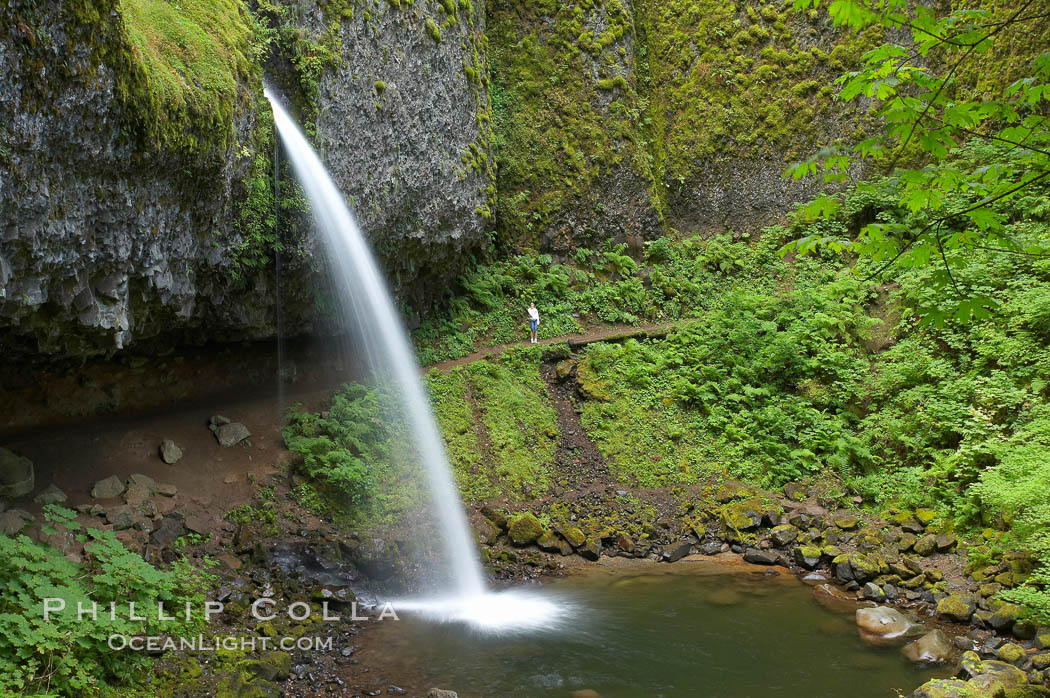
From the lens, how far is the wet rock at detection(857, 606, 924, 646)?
7848mm

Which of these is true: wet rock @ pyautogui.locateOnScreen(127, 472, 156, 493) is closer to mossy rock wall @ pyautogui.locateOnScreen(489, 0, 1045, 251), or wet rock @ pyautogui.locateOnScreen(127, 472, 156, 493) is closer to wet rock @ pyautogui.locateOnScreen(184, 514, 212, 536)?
wet rock @ pyautogui.locateOnScreen(184, 514, 212, 536)

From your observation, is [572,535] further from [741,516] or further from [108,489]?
[108,489]

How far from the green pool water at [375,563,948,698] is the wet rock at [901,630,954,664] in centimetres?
18

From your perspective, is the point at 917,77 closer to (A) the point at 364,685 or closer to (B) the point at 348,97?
(A) the point at 364,685

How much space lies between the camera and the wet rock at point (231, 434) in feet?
36.4

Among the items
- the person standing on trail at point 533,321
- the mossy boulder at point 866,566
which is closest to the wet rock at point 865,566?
the mossy boulder at point 866,566

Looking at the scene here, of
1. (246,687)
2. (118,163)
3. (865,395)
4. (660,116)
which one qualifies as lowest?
(246,687)

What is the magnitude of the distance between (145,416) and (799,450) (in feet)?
37.9

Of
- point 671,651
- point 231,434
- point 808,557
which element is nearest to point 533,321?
point 231,434

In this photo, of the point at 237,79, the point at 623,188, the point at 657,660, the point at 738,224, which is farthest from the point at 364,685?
the point at 738,224

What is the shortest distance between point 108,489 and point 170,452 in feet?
4.05

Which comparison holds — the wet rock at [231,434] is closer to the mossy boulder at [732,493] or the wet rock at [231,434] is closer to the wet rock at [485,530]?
the wet rock at [485,530]

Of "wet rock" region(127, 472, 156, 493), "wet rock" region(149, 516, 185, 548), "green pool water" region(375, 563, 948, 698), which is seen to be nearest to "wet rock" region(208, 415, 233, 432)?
"wet rock" region(127, 472, 156, 493)

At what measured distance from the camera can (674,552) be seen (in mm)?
10633
